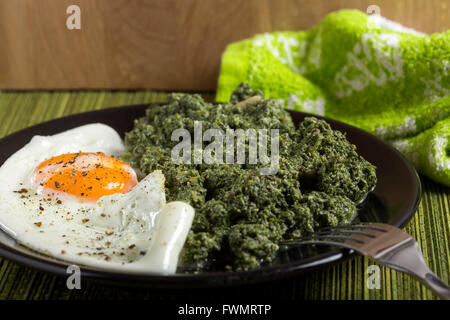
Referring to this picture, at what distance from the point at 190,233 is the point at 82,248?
41cm

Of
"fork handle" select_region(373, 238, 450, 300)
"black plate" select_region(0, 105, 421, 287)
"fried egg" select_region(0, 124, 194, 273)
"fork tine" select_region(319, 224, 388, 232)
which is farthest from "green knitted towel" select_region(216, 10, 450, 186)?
"fried egg" select_region(0, 124, 194, 273)

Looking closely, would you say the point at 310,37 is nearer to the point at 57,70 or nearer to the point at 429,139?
the point at 429,139

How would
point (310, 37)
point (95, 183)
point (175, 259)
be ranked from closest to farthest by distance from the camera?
point (175, 259), point (95, 183), point (310, 37)

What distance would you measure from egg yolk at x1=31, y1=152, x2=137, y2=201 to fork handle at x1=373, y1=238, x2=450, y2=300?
123cm

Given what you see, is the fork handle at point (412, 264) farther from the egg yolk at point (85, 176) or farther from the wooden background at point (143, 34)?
the wooden background at point (143, 34)

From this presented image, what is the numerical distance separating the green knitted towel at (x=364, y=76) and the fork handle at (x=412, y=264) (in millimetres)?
1189

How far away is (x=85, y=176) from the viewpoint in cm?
254

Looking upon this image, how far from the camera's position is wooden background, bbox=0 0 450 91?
4066 millimetres

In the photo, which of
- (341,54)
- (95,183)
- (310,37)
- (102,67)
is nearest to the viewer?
(95,183)

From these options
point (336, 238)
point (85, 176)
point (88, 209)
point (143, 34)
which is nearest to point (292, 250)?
point (336, 238)

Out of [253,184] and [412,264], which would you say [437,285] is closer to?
[412,264]

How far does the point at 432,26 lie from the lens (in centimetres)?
401

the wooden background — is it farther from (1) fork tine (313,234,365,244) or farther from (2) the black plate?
(1) fork tine (313,234,365,244)
